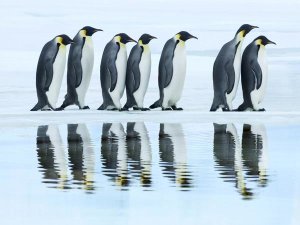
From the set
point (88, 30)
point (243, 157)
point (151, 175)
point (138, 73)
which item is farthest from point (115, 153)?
point (88, 30)

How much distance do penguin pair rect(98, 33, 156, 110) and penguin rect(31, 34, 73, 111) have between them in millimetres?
616

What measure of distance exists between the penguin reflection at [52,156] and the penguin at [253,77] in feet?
11.3

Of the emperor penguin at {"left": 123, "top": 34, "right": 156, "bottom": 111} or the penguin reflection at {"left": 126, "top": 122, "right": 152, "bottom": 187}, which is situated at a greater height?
the emperor penguin at {"left": 123, "top": 34, "right": 156, "bottom": 111}

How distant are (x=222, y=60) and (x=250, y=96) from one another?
0.63 m

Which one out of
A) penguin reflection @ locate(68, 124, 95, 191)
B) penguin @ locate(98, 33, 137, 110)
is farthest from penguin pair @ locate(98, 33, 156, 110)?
penguin reflection @ locate(68, 124, 95, 191)

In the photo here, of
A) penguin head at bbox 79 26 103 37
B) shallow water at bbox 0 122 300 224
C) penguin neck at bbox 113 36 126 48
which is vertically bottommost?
shallow water at bbox 0 122 300 224

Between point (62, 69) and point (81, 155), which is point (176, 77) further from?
point (81, 155)

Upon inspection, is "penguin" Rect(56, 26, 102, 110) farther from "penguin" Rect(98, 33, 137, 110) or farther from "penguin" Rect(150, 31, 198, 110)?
"penguin" Rect(150, 31, 198, 110)

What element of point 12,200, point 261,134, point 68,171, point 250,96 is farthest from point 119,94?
point 12,200

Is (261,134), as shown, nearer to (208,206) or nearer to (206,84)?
(208,206)

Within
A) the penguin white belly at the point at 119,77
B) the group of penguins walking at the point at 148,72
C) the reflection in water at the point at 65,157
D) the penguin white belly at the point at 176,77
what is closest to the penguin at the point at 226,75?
the group of penguins walking at the point at 148,72

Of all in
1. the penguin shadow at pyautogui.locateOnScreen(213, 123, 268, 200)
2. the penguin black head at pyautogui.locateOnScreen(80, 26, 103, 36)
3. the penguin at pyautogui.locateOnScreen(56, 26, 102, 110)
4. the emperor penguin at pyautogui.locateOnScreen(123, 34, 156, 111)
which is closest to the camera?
the penguin shadow at pyautogui.locateOnScreen(213, 123, 268, 200)

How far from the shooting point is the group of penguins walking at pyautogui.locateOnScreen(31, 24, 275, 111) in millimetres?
14078

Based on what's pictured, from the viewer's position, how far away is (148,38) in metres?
14.4
